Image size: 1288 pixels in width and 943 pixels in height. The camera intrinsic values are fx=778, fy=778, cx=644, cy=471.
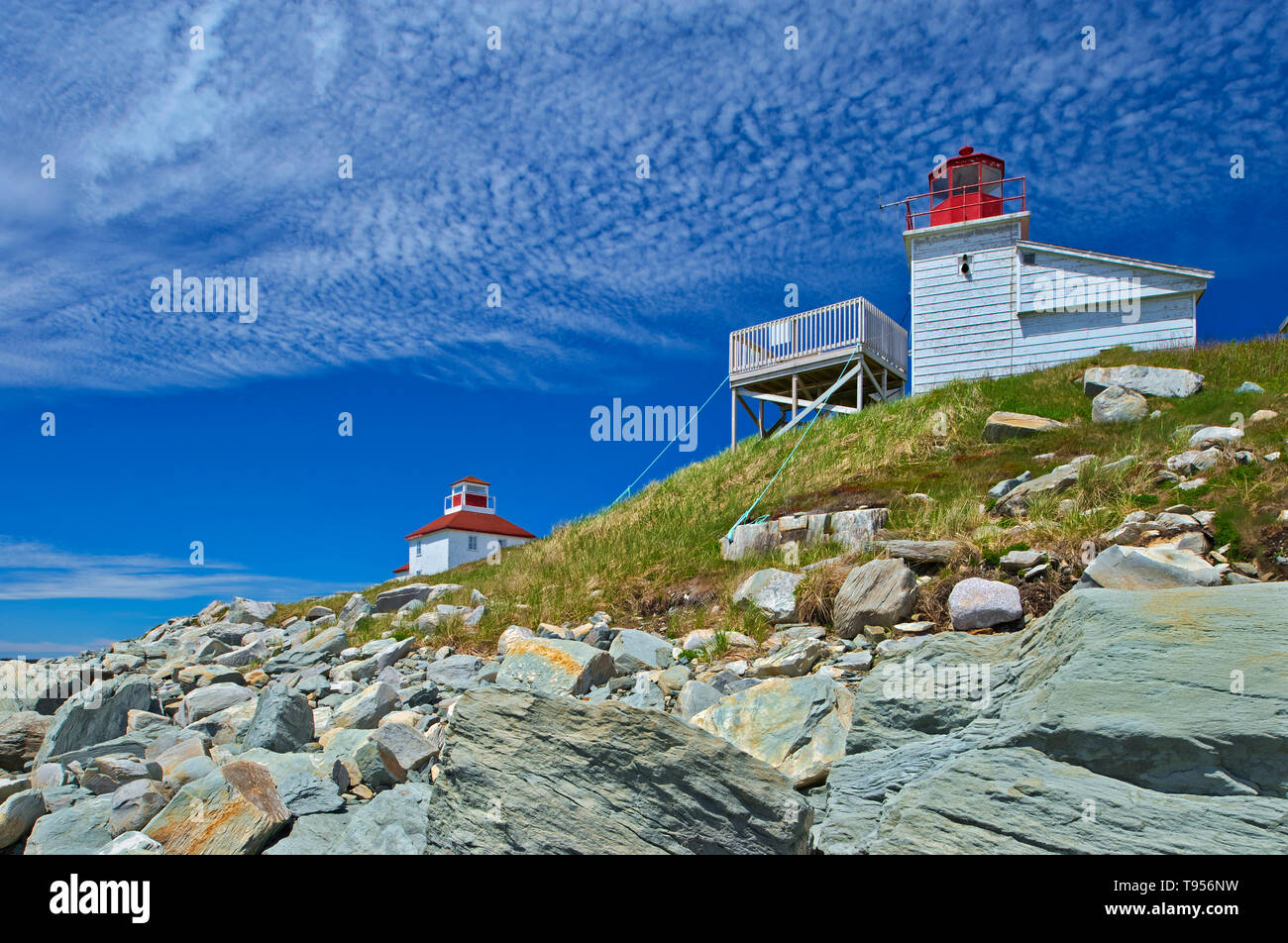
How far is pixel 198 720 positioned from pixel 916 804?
6.94m

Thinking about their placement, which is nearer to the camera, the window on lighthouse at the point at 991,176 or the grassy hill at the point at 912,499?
the grassy hill at the point at 912,499

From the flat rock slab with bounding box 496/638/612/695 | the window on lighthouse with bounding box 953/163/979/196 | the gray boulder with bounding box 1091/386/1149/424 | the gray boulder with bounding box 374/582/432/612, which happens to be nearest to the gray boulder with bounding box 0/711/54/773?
the flat rock slab with bounding box 496/638/612/695

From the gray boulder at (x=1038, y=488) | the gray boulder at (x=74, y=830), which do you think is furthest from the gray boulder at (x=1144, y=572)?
the gray boulder at (x=74, y=830)

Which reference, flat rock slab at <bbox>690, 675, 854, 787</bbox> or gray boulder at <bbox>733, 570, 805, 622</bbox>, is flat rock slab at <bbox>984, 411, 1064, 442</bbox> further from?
flat rock slab at <bbox>690, 675, 854, 787</bbox>

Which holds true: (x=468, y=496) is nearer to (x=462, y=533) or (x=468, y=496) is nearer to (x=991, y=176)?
(x=462, y=533)

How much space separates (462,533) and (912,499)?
110ft

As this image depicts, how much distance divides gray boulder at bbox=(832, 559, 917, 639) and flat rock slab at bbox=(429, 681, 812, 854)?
458 centimetres

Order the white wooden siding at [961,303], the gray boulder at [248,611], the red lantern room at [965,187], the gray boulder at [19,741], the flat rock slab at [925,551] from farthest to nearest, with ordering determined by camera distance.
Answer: the red lantern room at [965,187] → the white wooden siding at [961,303] → the gray boulder at [248,611] → the flat rock slab at [925,551] → the gray boulder at [19,741]

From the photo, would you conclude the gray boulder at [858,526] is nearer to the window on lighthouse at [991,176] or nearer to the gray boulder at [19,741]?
the gray boulder at [19,741]

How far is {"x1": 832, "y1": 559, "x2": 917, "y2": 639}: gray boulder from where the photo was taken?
7.77 metres

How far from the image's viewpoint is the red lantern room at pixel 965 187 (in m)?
23.0

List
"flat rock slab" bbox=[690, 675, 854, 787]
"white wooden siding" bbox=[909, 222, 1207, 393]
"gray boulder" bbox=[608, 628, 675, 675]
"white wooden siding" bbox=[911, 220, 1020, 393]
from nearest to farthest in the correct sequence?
"flat rock slab" bbox=[690, 675, 854, 787]
"gray boulder" bbox=[608, 628, 675, 675]
"white wooden siding" bbox=[909, 222, 1207, 393]
"white wooden siding" bbox=[911, 220, 1020, 393]

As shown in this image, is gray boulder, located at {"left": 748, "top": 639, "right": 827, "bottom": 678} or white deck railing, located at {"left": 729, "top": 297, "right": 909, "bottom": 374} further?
white deck railing, located at {"left": 729, "top": 297, "right": 909, "bottom": 374}
